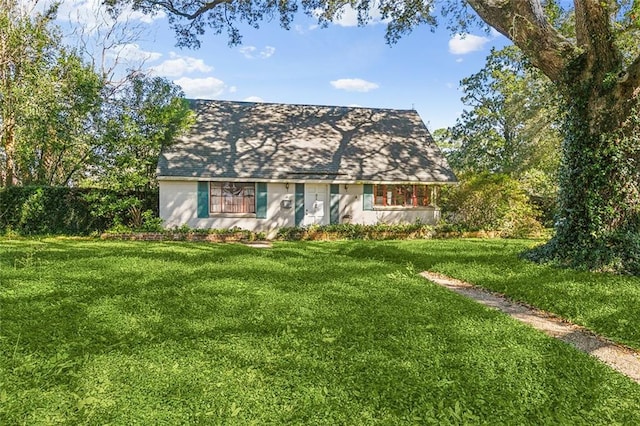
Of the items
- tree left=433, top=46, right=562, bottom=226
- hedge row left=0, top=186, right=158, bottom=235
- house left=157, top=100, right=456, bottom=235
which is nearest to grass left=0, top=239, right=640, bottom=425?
hedge row left=0, top=186, right=158, bottom=235

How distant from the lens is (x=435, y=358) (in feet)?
11.8

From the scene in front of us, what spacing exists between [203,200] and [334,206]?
202 inches

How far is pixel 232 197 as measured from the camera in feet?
50.7

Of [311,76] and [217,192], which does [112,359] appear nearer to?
[217,192]

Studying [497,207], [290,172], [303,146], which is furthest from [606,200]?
[303,146]

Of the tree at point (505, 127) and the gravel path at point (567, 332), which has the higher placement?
the tree at point (505, 127)

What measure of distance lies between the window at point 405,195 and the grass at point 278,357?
34.1 feet

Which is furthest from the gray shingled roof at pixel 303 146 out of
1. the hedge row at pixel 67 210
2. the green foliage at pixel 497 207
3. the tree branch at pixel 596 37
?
the tree branch at pixel 596 37

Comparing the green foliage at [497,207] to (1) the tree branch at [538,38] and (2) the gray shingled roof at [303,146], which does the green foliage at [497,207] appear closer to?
(2) the gray shingled roof at [303,146]

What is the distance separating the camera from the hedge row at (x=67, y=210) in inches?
556

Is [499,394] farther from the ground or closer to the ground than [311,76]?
closer to the ground

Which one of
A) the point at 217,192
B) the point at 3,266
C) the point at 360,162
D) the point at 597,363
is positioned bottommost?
the point at 597,363

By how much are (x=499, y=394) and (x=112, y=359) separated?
315 cm

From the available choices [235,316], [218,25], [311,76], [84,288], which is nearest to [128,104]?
[218,25]
